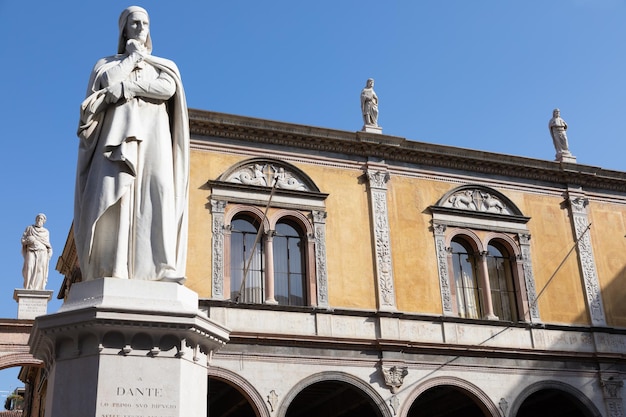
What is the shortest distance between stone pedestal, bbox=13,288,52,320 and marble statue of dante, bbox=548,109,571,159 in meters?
13.7

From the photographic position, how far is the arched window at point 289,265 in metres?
17.1

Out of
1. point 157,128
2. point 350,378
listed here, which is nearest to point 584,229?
point 350,378

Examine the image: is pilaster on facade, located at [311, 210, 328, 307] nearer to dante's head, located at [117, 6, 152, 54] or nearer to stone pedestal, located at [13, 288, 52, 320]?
stone pedestal, located at [13, 288, 52, 320]

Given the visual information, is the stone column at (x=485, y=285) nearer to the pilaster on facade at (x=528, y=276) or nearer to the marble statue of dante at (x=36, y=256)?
the pilaster on facade at (x=528, y=276)

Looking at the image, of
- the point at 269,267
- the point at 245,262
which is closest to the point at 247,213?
the point at 245,262

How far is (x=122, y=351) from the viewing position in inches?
166

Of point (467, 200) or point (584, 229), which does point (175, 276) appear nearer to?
point (467, 200)

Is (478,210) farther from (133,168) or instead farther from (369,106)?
(133,168)

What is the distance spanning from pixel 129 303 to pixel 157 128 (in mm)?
1193

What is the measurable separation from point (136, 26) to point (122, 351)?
2205 mm

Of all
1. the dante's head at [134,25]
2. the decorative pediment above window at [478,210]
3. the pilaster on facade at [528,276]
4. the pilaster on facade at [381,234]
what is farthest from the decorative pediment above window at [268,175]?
the dante's head at [134,25]

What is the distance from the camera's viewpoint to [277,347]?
16141mm

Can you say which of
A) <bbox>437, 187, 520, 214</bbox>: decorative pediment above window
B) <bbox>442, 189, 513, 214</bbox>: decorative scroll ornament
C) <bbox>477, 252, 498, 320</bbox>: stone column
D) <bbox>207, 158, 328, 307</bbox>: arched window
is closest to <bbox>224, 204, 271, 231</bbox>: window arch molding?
<bbox>207, 158, 328, 307</bbox>: arched window

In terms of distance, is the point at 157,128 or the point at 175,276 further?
the point at 157,128
